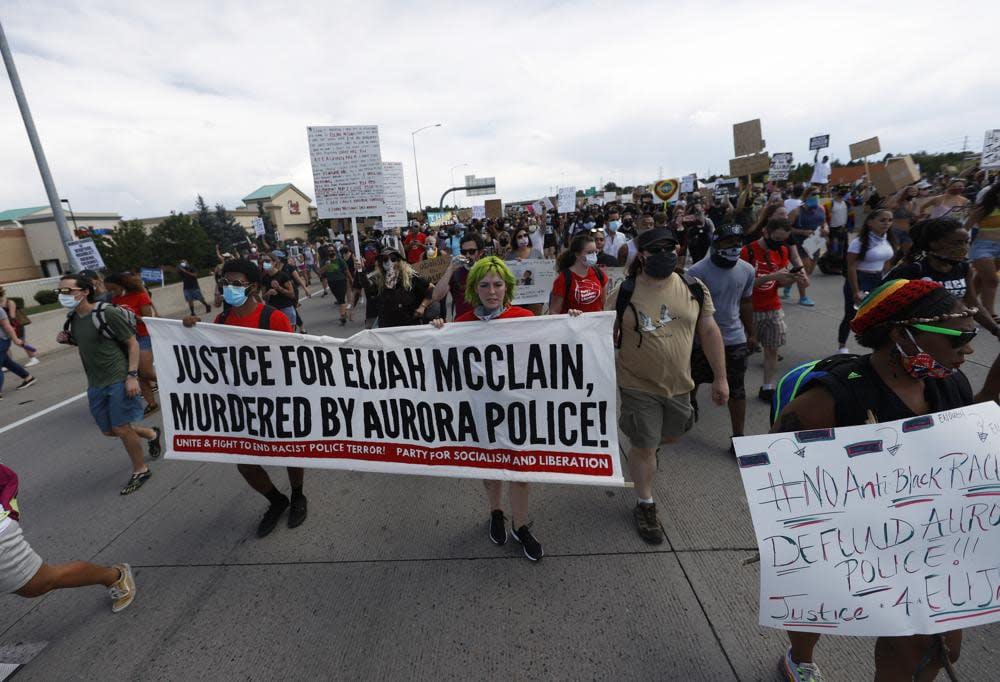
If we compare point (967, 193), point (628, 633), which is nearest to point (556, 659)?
point (628, 633)

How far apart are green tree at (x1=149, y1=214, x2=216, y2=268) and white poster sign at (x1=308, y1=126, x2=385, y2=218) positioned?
37819mm

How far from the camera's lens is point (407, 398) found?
282 centimetres

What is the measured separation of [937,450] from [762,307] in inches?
129

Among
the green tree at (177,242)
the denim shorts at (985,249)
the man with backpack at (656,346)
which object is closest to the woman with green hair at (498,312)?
the man with backpack at (656,346)

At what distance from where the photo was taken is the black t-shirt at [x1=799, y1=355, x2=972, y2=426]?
61.9 inches

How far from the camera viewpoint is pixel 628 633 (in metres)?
2.31

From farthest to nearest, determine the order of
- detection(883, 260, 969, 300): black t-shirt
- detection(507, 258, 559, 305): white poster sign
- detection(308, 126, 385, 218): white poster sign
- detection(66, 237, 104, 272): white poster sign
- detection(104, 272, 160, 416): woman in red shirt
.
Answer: detection(66, 237, 104, 272): white poster sign
detection(308, 126, 385, 218): white poster sign
detection(507, 258, 559, 305): white poster sign
detection(104, 272, 160, 416): woman in red shirt
detection(883, 260, 969, 300): black t-shirt

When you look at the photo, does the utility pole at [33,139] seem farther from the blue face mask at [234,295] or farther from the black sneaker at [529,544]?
the black sneaker at [529,544]

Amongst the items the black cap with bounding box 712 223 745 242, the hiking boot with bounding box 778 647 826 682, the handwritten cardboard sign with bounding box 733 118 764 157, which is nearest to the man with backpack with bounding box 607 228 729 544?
the black cap with bounding box 712 223 745 242

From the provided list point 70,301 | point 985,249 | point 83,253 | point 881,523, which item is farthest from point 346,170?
point 881,523

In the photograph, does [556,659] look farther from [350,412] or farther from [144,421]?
[144,421]

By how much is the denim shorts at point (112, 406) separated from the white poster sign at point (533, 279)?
13.7ft

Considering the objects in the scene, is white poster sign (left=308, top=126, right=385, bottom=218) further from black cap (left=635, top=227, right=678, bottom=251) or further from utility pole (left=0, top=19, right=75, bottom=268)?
black cap (left=635, top=227, right=678, bottom=251)

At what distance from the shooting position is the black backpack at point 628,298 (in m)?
2.78
